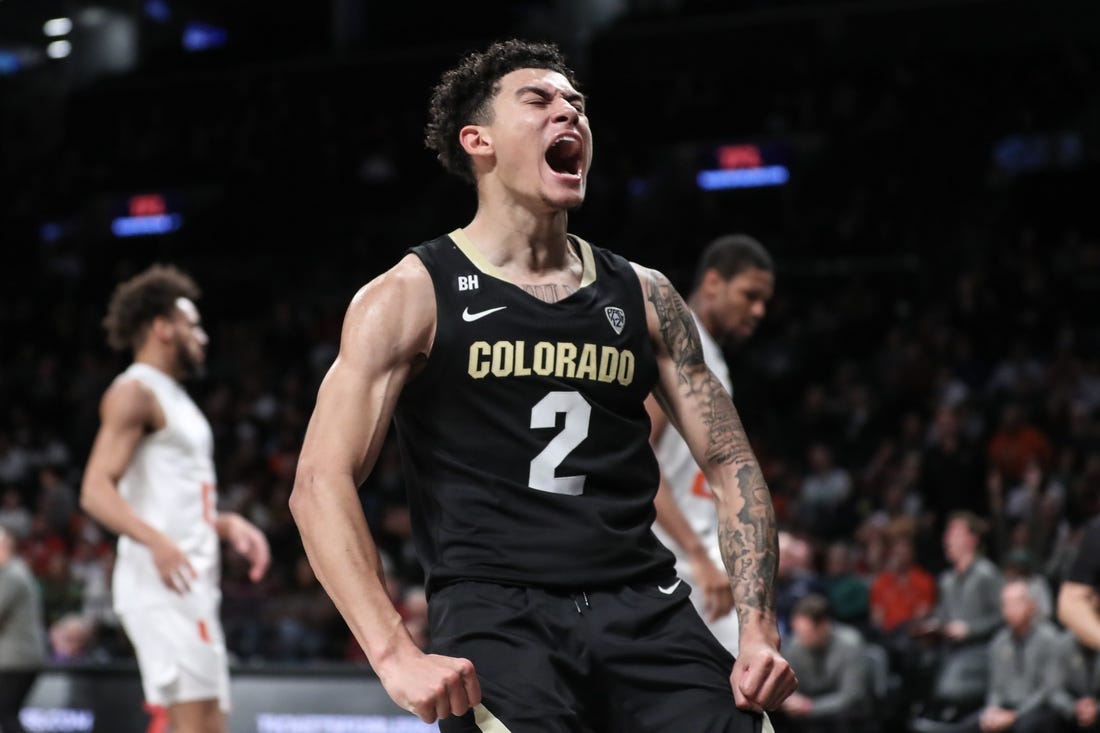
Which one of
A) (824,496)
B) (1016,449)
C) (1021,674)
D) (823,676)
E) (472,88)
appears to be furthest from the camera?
(824,496)

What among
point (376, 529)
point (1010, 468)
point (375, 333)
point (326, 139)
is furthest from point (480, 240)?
point (326, 139)

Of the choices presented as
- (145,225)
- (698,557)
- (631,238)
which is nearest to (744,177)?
(631,238)

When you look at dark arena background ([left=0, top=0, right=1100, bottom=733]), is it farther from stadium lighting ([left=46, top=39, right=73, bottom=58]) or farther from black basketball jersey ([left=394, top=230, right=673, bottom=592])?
black basketball jersey ([left=394, top=230, right=673, bottom=592])

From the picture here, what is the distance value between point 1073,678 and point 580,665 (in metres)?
6.26

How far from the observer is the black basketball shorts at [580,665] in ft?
9.33

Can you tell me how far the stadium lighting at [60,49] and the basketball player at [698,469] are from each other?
69.2 ft

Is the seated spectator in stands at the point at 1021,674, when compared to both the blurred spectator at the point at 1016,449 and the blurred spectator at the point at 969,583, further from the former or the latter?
the blurred spectator at the point at 1016,449

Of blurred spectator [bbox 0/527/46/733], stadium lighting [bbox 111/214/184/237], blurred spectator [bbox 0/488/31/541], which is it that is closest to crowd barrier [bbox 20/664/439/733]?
blurred spectator [bbox 0/527/46/733]

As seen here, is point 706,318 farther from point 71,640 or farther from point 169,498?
point 71,640

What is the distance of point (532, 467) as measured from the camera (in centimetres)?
304

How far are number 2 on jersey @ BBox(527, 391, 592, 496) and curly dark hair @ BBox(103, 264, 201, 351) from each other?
3177 millimetres

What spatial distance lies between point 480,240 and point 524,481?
0.59 metres

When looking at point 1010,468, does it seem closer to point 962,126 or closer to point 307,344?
point 962,126

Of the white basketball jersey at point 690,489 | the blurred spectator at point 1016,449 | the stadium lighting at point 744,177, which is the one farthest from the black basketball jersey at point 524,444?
the stadium lighting at point 744,177
